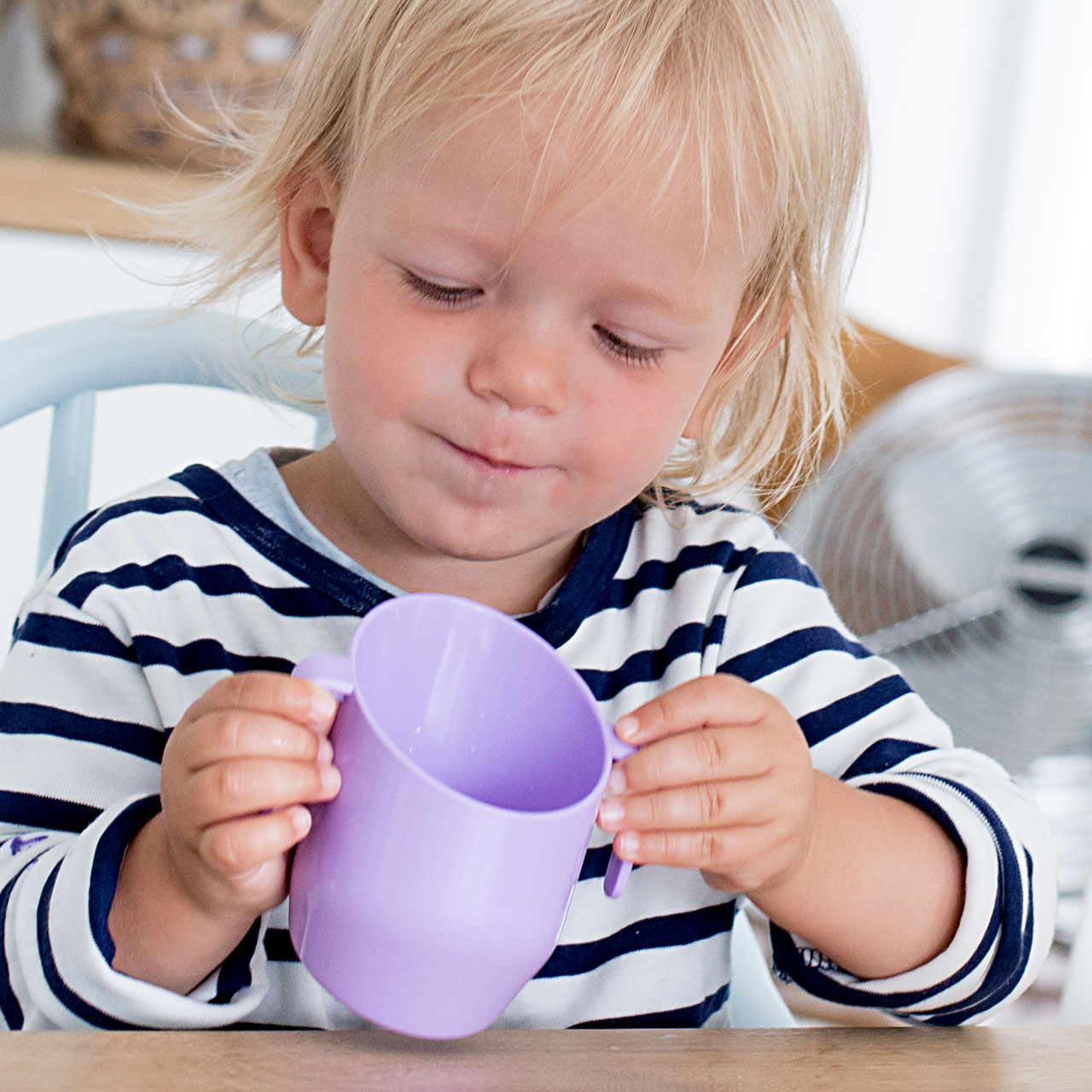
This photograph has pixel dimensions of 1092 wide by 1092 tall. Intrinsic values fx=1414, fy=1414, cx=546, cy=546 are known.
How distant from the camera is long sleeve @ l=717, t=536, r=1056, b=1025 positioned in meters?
0.66

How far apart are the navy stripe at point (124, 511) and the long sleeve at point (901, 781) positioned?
316mm

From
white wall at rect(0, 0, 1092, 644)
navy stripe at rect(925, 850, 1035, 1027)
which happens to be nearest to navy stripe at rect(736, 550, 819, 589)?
navy stripe at rect(925, 850, 1035, 1027)

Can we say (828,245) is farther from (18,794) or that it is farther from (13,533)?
(13,533)

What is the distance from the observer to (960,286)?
1896 millimetres

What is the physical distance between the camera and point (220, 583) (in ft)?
2.55

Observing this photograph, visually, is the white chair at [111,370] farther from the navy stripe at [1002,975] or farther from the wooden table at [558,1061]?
the wooden table at [558,1061]

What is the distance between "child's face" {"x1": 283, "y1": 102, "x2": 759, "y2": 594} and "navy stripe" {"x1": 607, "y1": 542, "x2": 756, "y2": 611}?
4.6 inches

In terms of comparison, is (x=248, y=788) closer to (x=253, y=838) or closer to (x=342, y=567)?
(x=253, y=838)

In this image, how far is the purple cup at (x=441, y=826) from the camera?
1.39 ft

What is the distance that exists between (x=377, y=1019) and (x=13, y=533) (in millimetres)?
946

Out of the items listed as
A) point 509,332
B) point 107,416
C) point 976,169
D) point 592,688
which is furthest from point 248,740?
point 976,169

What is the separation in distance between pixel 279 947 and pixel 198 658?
16 centimetres

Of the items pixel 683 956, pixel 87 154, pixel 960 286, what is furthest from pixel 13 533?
pixel 960 286

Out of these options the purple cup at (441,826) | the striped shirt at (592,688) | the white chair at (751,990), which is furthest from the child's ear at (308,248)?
the white chair at (751,990)
